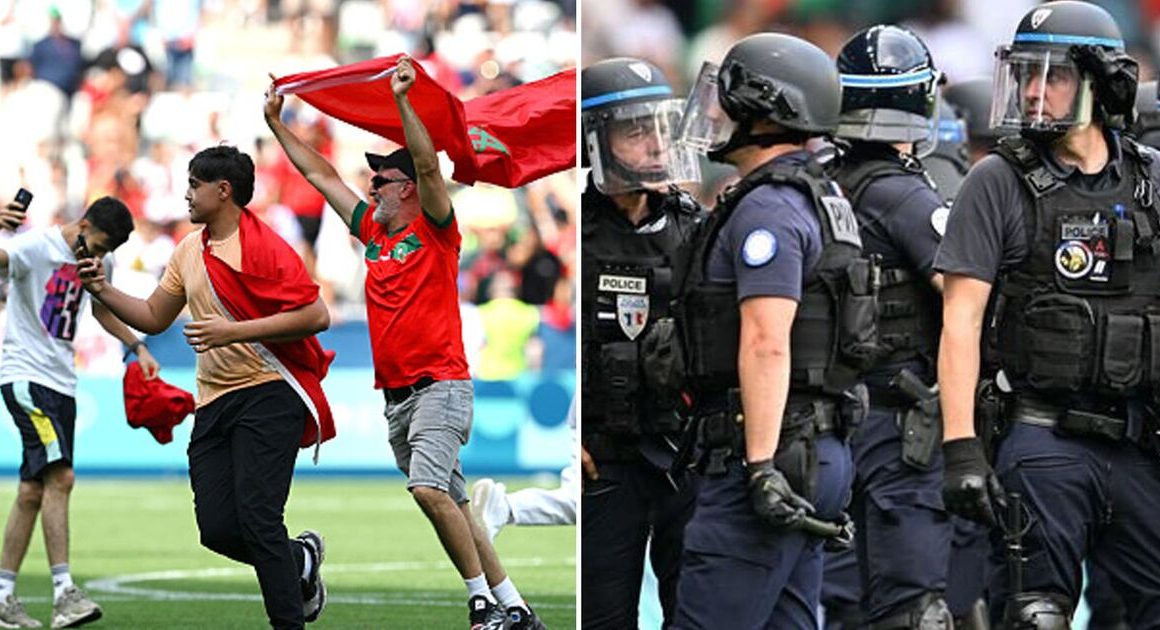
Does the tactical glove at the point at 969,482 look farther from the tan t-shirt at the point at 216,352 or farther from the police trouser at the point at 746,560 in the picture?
the tan t-shirt at the point at 216,352

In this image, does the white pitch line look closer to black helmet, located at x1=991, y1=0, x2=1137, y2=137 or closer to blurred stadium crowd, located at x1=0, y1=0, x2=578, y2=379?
black helmet, located at x1=991, y1=0, x2=1137, y2=137

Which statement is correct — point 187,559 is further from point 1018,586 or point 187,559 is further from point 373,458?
point 1018,586

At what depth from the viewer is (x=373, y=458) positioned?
71.9ft

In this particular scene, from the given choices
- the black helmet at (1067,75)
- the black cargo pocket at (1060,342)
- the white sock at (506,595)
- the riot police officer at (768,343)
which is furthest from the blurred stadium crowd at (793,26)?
the riot police officer at (768,343)

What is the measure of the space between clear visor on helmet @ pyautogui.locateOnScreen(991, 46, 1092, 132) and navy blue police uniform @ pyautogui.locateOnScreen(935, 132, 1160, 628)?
0.33ft

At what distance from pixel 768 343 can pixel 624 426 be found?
6.67 feet

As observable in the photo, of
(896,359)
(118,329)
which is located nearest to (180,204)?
(118,329)

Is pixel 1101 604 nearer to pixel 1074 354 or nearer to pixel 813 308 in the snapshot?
pixel 1074 354

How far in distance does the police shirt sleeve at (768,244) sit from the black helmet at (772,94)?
0.30 metres

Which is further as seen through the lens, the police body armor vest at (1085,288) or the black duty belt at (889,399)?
the black duty belt at (889,399)

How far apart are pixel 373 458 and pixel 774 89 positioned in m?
15.7

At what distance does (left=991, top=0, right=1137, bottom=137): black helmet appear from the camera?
7.02m

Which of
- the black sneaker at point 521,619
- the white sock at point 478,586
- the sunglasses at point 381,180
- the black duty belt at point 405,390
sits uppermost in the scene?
the sunglasses at point 381,180

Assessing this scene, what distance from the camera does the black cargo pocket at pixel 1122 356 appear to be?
6844 millimetres
